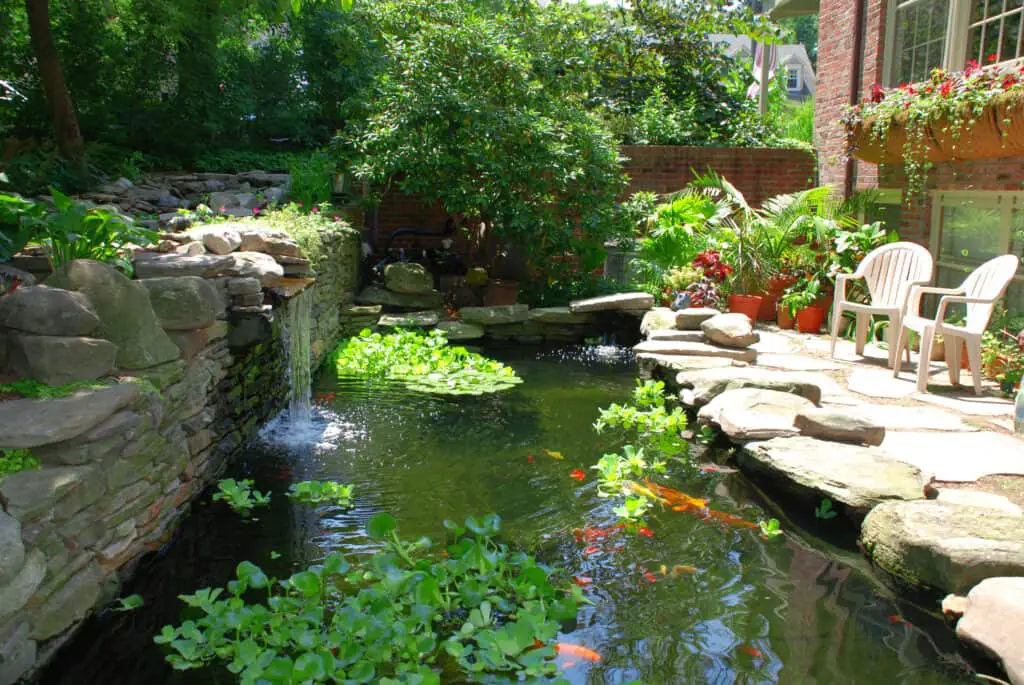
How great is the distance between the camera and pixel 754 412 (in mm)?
5133

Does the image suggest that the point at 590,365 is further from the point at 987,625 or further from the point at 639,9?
the point at 639,9

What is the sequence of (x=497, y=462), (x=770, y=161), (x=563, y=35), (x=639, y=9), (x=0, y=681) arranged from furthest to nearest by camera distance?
1. (x=639, y=9)
2. (x=770, y=161)
3. (x=563, y=35)
4. (x=497, y=462)
5. (x=0, y=681)

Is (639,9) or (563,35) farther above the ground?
(639,9)

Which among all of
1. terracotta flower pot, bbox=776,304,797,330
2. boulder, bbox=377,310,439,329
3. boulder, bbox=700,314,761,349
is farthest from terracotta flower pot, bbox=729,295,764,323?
boulder, bbox=377,310,439,329

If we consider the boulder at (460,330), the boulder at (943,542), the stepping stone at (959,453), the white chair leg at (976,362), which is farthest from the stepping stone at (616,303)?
the boulder at (943,542)

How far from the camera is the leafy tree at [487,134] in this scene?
29.5 feet

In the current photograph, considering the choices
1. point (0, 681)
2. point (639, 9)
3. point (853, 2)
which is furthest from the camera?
point (639, 9)

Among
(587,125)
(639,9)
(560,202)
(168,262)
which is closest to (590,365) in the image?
(560,202)

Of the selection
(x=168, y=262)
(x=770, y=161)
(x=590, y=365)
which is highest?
(x=770, y=161)

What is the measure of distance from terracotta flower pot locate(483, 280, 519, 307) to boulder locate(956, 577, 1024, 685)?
696cm

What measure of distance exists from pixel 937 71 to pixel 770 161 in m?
4.08

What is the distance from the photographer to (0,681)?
255cm

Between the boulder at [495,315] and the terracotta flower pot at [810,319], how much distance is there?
2843mm

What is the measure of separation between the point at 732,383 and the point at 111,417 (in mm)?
4031
